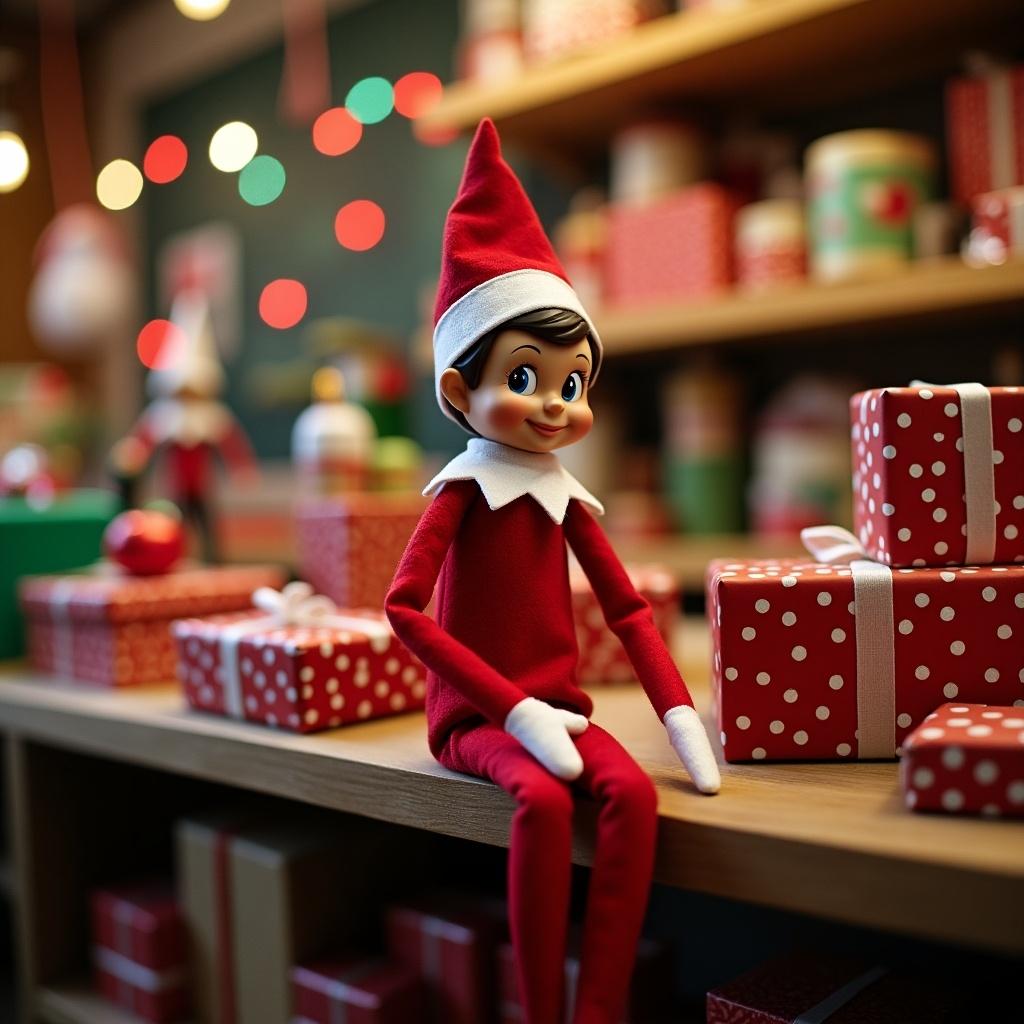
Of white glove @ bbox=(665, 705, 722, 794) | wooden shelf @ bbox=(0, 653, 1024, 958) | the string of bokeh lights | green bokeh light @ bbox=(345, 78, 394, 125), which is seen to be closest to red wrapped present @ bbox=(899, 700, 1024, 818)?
wooden shelf @ bbox=(0, 653, 1024, 958)

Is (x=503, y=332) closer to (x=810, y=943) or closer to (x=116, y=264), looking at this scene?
(x=810, y=943)

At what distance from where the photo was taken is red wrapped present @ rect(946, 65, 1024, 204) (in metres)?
1.09

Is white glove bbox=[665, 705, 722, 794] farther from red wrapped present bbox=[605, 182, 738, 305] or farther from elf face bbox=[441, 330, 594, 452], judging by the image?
red wrapped present bbox=[605, 182, 738, 305]

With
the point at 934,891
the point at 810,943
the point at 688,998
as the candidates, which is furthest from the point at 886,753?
the point at 688,998

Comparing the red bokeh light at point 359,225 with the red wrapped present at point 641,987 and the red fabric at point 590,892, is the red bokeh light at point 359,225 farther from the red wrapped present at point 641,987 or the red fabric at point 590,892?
the red fabric at point 590,892

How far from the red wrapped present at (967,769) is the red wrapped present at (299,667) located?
487 mm

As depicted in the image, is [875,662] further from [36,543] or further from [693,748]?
[36,543]

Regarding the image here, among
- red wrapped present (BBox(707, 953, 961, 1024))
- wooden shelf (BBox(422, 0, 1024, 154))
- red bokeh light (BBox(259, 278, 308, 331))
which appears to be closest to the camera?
red wrapped present (BBox(707, 953, 961, 1024))

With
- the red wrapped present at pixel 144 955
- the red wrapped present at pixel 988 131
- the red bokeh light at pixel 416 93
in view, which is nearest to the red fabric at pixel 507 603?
the red wrapped present at pixel 144 955

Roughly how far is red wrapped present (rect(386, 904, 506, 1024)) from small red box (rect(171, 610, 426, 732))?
22 centimetres

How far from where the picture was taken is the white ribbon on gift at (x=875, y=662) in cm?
72

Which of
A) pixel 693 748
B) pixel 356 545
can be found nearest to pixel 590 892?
pixel 693 748

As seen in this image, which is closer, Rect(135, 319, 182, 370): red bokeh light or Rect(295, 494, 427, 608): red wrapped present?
Rect(295, 494, 427, 608): red wrapped present

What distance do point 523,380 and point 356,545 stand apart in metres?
0.49
